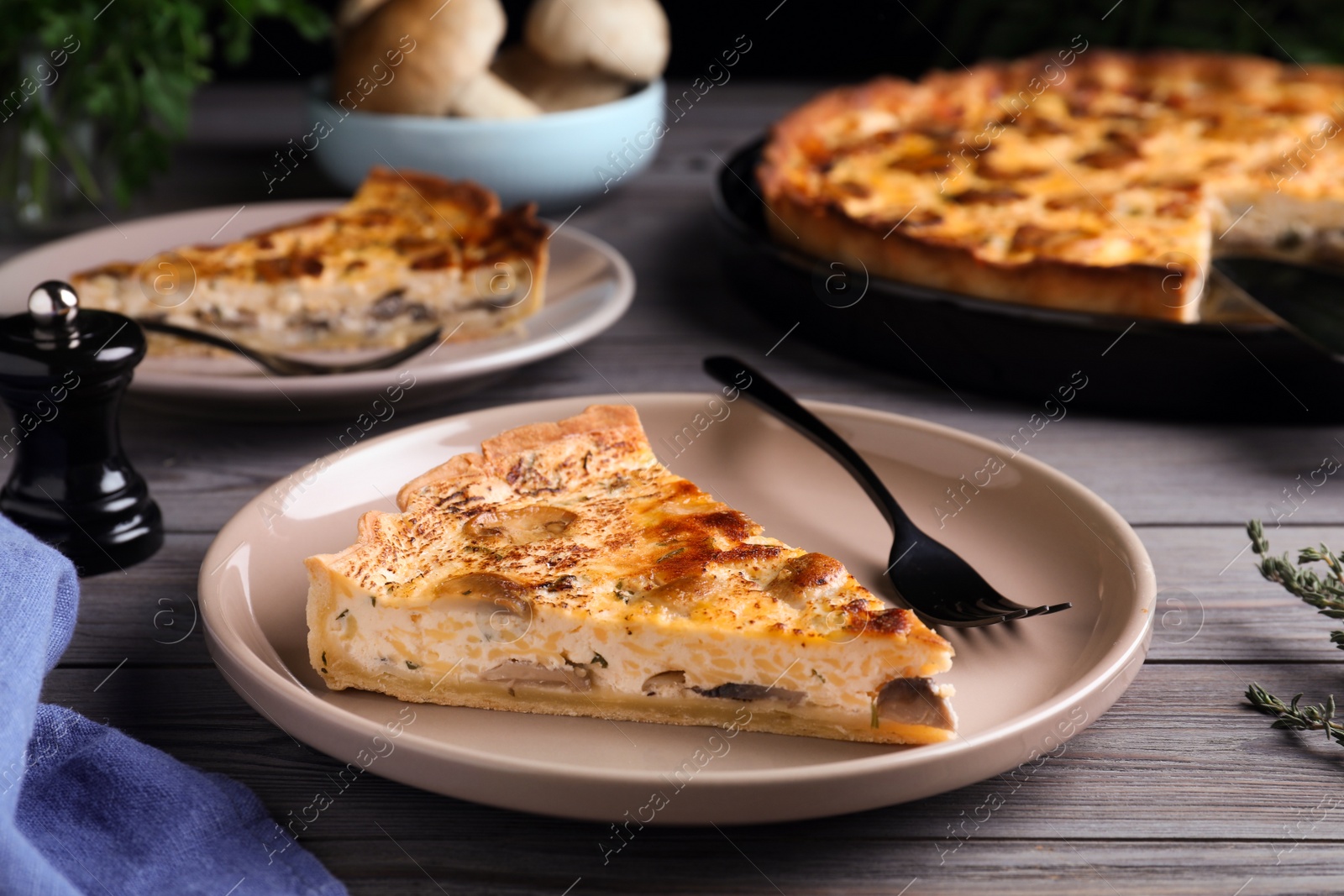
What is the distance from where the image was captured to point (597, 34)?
12.8ft

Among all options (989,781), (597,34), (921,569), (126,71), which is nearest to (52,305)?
(921,569)

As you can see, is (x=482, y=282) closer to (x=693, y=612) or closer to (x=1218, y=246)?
(x=693, y=612)

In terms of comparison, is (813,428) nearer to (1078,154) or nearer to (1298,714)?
(1298,714)

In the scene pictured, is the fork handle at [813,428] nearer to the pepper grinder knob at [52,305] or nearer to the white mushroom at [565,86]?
the pepper grinder knob at [52,305]

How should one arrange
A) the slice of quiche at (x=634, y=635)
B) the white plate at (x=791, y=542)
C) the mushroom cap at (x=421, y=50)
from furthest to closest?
the mushroom cap at (x=421, y=50) < the slice of quiche at (x=634, y=635) < the white plate at (x=791, y=542)

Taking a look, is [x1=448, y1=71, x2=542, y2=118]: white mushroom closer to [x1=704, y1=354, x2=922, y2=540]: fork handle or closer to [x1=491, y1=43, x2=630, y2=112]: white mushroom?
[x1=491, y1=43, x2=630, y2=112]: white mushroom

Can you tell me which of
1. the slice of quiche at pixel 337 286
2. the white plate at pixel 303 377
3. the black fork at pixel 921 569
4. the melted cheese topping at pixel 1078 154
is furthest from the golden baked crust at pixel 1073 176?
the black fork at pixel 921 569

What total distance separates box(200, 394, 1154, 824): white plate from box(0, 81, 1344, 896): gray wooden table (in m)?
0.11

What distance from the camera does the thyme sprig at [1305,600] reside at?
1.77m

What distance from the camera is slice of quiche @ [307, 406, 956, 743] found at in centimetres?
172

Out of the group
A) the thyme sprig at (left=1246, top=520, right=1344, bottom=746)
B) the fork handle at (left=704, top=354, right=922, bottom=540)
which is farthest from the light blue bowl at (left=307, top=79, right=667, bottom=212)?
the thyme sprig at (left=1246, top=520, right=1344, bottom=746)

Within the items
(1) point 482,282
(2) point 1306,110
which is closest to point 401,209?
(1) point 482,282

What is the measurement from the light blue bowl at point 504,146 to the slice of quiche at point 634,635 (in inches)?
83.7

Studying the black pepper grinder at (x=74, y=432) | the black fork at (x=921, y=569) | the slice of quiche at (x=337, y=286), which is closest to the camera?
the black fork at (x=921, y=569)
